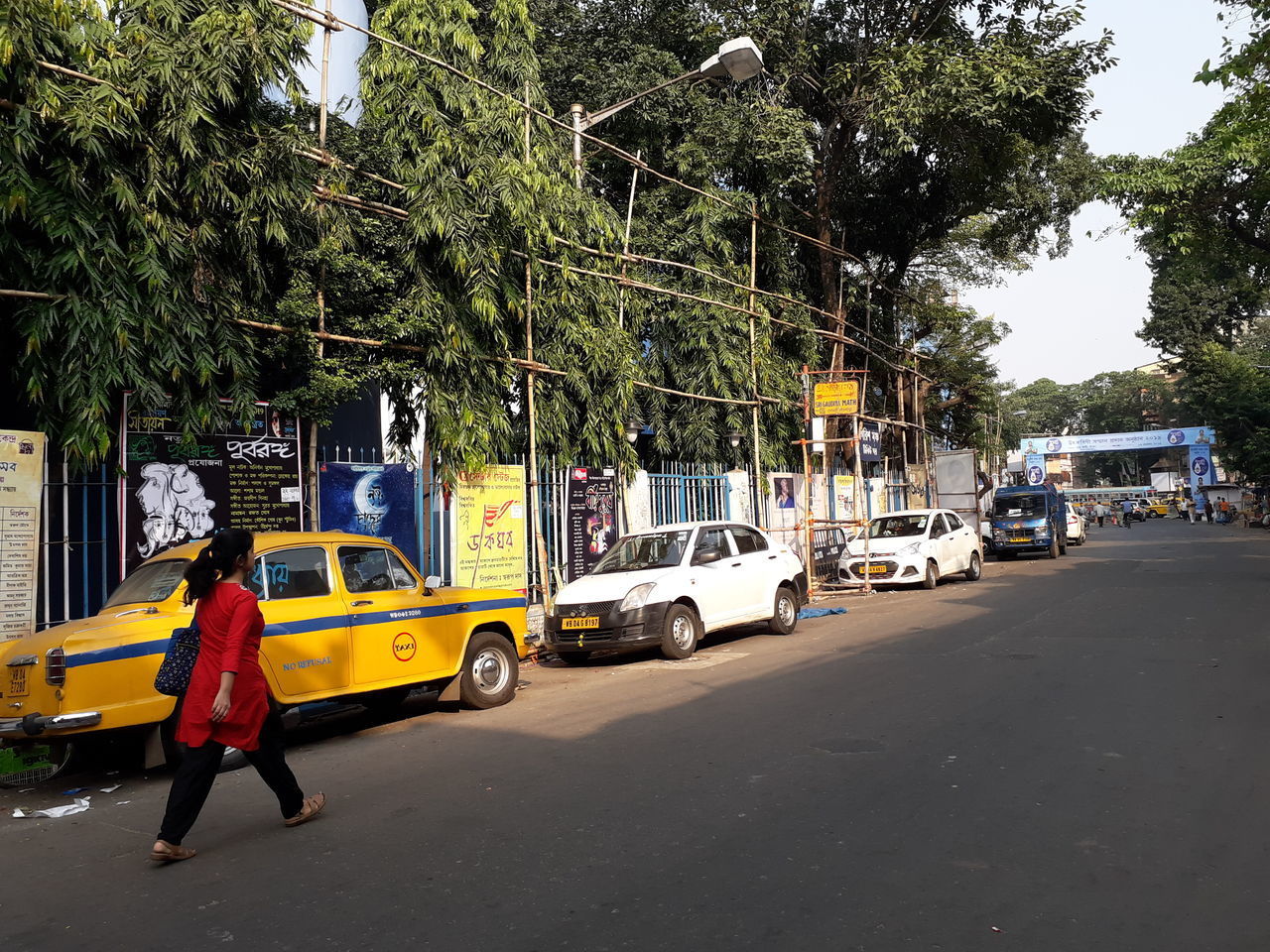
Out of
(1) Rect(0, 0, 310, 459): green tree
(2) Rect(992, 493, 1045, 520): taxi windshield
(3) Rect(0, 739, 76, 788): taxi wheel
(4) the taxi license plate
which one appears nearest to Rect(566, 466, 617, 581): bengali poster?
(1) Rect(0, 0, 310, 459): green tree

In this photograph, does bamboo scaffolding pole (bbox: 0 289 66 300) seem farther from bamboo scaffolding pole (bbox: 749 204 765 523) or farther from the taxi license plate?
bamboo scaffolding pole (bbox: 749 204 765 523)

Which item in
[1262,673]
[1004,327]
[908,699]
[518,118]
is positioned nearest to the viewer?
[908,699]

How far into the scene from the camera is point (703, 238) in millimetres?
18875

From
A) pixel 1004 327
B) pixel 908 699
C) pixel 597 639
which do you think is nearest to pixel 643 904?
pixel 908 699

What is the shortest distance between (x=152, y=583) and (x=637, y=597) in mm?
5513

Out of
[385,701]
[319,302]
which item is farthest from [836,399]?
[385,701]

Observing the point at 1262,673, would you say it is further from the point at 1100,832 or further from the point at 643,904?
the point at 643,904

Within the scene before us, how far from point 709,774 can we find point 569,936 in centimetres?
244

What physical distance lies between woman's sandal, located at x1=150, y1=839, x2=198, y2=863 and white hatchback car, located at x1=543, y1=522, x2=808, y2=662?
6500 millimetres

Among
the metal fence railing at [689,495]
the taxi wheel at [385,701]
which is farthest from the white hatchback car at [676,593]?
the metal fence railing at [689,495]

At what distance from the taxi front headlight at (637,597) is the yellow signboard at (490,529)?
189cm

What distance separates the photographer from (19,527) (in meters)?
7.86

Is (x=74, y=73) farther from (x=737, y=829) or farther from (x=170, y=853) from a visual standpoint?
(x=737, y=829)

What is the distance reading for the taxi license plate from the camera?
20.6 feet
